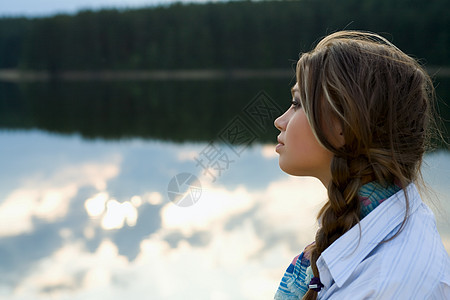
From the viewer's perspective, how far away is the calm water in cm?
405

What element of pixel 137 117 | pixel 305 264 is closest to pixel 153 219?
pixel 305 264

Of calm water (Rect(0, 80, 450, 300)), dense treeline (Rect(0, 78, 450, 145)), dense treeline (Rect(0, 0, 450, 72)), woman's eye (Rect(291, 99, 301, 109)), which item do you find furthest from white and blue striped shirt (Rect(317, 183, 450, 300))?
dense treeline (Rect(0, 0, 450, 72))

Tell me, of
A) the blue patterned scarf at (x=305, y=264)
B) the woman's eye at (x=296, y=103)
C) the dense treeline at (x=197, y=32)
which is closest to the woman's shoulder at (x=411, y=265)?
the blue patterned scarf at (x=305, y=264)

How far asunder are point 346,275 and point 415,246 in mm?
134

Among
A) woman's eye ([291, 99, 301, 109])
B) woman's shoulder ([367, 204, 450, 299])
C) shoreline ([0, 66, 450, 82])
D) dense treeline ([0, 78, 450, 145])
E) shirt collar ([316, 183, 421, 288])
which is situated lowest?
woman's shoulder ([367, 204, 450, 299])

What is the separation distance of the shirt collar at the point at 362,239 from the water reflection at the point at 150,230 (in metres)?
2.79

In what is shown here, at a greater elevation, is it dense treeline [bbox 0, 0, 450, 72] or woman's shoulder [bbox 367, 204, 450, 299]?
dense treeline [bbox 0, 0, 450, 72]

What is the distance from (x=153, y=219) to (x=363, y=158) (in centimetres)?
450

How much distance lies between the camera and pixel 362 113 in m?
1.09

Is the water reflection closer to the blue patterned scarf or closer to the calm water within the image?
the calm water

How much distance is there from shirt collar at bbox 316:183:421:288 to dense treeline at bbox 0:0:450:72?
3658cm

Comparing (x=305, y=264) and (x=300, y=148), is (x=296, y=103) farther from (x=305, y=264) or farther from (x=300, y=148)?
(x=305, y=264)

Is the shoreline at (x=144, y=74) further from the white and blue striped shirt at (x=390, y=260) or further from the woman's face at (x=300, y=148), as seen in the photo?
the white and blue striped shirt at (x=390, y=260)

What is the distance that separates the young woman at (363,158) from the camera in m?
0.98
